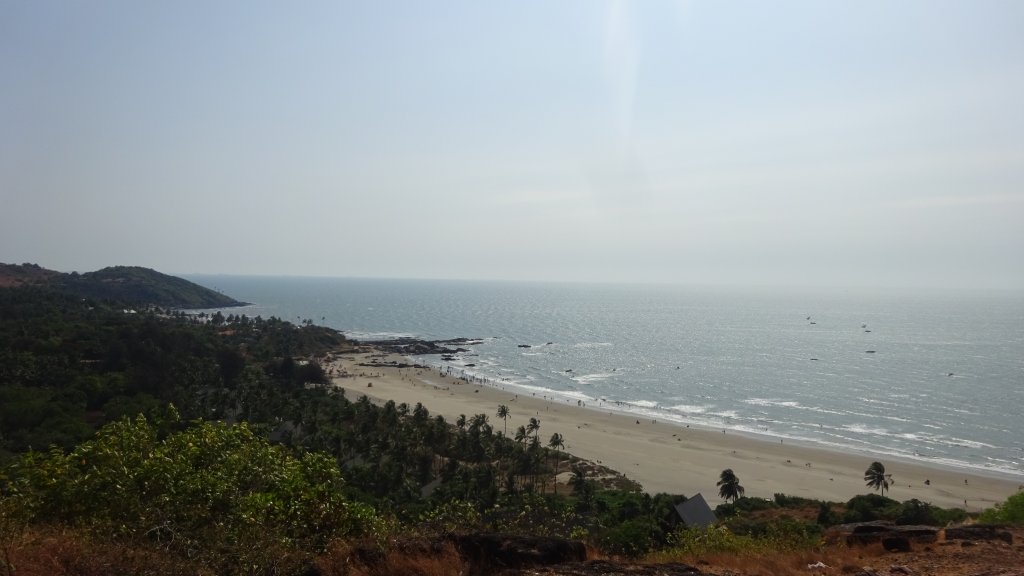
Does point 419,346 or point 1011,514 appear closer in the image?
point 1011,514

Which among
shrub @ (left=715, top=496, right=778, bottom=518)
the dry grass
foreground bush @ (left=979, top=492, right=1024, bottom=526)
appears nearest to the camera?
the dry grass

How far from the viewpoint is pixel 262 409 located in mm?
62719

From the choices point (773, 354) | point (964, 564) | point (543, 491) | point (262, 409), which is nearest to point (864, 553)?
point (964, 564)

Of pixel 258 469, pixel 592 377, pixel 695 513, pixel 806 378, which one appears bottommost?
pixel 592 377

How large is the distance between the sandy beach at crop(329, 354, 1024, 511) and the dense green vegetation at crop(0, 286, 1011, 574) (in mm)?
5176

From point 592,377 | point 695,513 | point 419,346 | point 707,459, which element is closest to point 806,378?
point 592,377

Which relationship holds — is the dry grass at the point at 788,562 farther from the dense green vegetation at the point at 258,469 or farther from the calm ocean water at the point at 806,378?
the calm ocean water at the point at 806,378

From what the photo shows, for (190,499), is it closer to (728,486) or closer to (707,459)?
(728,486)

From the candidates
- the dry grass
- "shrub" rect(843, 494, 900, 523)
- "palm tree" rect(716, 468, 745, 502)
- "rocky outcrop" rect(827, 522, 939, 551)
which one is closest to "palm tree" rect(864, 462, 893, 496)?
"shrub" rect(843, 494, 900, 523)

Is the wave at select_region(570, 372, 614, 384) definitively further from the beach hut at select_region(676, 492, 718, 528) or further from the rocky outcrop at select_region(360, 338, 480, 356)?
the beach hut at select_region(676, 492, 718, 528)

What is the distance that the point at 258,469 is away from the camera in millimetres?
12961

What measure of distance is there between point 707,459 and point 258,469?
189ft

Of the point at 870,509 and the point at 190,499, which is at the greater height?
the point at 190,499

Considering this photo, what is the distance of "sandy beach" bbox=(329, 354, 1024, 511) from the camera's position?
51.0 metres
